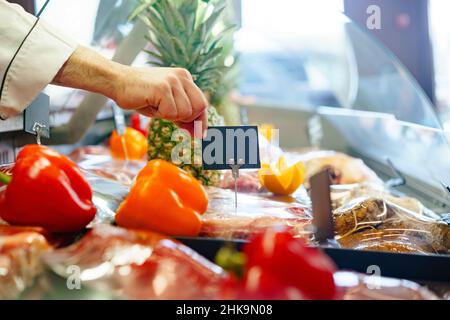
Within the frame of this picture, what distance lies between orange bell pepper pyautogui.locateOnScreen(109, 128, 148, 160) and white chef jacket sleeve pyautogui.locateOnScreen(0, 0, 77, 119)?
1226 millimetres

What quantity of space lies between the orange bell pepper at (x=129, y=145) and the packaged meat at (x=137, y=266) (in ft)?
5.20

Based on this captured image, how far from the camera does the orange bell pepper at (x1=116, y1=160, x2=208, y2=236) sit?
1175 millimetres

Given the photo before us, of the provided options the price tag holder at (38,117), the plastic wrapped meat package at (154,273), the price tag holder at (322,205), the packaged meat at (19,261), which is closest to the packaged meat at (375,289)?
the plastic wrapped meat package at (154,273)

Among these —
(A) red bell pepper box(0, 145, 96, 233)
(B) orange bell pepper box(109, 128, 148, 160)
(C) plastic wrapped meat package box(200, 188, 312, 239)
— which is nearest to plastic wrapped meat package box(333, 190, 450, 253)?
(C) plastic wrapped meat package box(200, 188, 312, 239)

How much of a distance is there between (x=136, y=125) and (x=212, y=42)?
1.19 metres

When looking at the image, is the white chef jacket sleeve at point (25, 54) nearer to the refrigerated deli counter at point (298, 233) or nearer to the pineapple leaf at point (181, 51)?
the refrigerated deli counter at point (298, 233)

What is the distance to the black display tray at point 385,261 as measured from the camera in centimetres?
101

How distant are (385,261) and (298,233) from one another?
304 mm

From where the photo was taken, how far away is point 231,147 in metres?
1.41

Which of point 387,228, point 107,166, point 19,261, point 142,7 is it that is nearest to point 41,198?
point 19,261

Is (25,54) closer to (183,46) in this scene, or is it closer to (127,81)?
(127,81)

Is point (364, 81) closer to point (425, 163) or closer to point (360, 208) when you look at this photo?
point (425, 163)

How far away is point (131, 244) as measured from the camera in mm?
966
